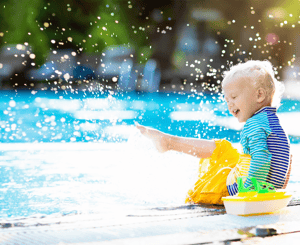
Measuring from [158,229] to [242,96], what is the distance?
0.56 meters

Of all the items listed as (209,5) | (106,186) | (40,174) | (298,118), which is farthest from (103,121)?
(209,5)

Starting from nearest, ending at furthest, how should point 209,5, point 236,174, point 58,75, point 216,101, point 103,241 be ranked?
point 103,241, point 236,174, point 216,101, point 209,5, point 58,75

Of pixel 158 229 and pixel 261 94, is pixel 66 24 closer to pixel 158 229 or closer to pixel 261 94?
pixel 261 94

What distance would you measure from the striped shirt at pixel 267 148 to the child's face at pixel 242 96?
58 millimetres

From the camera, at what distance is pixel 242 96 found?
4.07 ft

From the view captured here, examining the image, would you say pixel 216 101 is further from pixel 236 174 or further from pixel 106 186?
pixel 236 174

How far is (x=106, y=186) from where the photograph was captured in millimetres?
2104

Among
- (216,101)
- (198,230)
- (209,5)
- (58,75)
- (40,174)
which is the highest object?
(209,5)

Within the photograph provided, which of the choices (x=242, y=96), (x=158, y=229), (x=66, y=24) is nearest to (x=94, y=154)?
(x=242, y=96)

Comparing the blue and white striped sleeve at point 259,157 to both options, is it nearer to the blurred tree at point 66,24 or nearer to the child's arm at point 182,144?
the child's arm at point 182,144

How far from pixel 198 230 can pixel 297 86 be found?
32.3 feet

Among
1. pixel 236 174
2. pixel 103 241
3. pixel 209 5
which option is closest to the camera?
pixel 103 241

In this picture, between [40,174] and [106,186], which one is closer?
[106,186]

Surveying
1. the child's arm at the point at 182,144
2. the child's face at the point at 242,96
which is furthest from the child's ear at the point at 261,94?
the child's arm at the point at 182,144
